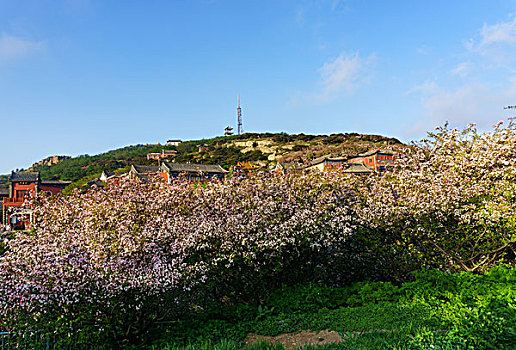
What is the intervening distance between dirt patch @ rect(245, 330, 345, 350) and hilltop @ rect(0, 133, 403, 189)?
196 feet

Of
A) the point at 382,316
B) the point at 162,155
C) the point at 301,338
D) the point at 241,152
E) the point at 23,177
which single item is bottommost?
the point at 301,338

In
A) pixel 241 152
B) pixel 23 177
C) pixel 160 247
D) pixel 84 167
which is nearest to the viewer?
pixel 160 247

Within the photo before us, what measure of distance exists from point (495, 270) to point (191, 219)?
6.44 metres

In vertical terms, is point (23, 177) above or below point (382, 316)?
above

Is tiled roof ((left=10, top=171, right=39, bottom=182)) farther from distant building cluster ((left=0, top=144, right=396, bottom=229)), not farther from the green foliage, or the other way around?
the green foliage

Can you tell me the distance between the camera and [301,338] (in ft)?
20.7

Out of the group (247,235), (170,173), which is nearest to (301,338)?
(247,235)

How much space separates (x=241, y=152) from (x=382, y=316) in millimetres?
82465

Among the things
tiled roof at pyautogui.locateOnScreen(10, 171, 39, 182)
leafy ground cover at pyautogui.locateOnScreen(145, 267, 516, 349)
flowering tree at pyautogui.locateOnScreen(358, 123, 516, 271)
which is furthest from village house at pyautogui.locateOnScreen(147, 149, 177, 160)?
leafy ground cover at pyautogui.locateOnScreen(145, 267, 516, 349)

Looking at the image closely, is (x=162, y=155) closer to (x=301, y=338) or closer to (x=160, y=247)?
(x=160, y=247)

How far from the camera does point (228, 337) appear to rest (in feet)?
21.6

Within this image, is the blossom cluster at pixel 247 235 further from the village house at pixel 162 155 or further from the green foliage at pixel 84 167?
the village house at pixel 162 155

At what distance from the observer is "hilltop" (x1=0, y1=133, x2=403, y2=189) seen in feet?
236

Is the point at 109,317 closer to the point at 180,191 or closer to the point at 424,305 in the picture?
the point at 180,191
